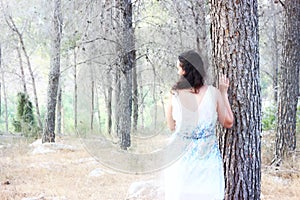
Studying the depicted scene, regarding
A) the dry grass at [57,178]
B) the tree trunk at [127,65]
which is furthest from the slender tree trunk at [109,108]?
the dry grass at [57,178]

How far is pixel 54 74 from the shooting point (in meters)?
9.09

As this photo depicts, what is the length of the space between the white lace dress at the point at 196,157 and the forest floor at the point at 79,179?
171 cm

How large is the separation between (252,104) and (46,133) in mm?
6928

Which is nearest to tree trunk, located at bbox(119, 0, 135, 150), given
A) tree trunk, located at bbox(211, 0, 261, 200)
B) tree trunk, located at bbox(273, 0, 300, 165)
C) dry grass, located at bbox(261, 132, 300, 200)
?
dry grass, located at bbox(261, 132, 300, 200)

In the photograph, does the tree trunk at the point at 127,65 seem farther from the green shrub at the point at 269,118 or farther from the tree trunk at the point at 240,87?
the green shrub at the point at 269,118

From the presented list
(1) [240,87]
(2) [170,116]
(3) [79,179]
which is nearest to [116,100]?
(3) [79,179]

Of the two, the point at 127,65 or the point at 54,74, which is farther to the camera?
the point at 54,74

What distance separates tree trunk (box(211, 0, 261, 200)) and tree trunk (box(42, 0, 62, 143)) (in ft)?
20.9

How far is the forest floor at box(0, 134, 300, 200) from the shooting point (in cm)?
438

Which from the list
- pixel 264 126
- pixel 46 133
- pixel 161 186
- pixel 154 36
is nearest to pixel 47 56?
pixel 46 133

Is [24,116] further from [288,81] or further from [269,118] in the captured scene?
[288,81]

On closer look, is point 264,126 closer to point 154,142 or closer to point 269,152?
point 269,152

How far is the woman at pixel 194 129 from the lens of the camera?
2.28 m

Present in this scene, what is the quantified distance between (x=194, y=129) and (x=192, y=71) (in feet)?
0.95
